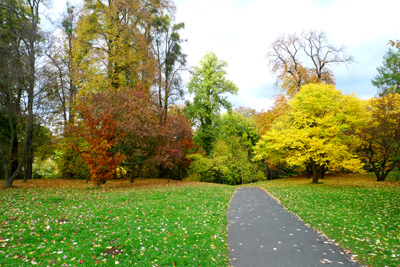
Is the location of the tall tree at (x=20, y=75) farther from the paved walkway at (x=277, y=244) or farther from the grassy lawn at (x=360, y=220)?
the grassy lawn at (x=360, y=220)

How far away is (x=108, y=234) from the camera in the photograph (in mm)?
6625

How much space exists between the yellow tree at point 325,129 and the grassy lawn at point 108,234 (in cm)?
1159

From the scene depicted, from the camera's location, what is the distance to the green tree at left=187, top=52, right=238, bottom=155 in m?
31.6

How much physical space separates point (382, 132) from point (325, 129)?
148 inches

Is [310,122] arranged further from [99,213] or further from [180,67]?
[99,213]

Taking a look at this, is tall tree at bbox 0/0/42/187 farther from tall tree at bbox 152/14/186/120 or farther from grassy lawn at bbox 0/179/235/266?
tall tree at bbox 152/14/186/120

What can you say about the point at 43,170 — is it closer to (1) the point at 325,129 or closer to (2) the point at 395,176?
(1) the point at 325,129

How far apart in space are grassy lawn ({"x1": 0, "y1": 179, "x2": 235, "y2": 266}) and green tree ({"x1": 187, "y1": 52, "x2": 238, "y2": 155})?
21595 millimetres

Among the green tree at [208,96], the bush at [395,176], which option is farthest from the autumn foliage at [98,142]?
the bush at [395,176]

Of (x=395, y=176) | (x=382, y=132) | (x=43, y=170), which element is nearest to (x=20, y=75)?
(x=43, y=170)

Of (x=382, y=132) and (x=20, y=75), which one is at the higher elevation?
(x=20, y=75)

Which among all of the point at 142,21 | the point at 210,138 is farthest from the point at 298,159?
the point at 142,21

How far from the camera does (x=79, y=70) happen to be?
20578mm

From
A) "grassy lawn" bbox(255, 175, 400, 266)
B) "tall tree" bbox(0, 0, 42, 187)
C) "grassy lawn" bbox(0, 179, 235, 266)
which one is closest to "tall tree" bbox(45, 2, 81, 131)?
"tall tree" bbox(0, 0, 42, 187)
